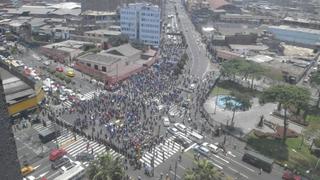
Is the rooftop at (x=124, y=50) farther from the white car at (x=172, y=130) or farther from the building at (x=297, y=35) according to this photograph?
the building at (x=297, y=35)

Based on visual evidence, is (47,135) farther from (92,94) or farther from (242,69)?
(242,69)

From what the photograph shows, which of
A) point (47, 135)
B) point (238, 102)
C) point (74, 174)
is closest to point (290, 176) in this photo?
point (238, 102)

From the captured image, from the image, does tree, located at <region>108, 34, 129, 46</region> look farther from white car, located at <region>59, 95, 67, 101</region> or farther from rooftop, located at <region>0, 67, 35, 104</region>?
rooftop, located at <region>0, 67, 35, 104</region>

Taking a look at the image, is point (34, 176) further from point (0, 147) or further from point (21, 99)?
point (0, 147)

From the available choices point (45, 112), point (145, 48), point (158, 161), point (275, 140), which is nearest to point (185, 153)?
point (158, 161)

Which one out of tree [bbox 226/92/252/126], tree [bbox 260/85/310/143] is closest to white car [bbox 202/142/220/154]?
tree [bbox 226/92/252/126]

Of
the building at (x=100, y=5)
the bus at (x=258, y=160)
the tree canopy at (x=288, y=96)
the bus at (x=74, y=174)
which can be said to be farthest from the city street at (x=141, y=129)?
the building at (x=100, y=5)

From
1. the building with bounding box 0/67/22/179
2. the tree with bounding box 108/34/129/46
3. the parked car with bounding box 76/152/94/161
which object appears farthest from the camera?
the tree with bounding box 108/34/129/46
